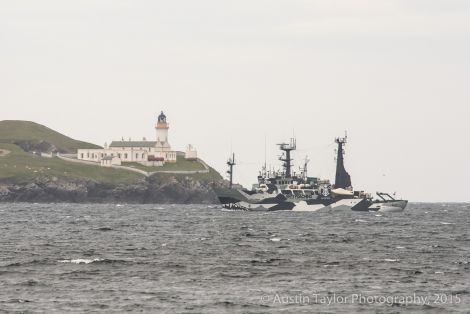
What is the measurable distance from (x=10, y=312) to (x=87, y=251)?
38944 mm

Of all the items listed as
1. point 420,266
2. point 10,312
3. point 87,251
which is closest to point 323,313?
point 10,312

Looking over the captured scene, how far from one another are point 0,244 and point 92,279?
119ft

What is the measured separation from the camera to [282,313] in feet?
170

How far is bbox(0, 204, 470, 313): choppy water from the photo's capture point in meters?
54.8

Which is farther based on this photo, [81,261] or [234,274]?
[81,261]

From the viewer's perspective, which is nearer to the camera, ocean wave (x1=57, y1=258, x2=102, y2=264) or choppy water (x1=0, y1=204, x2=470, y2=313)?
choppy water (x1=0, y1=204, x2=470, y2=313)

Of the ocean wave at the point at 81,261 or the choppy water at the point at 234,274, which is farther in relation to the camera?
the ocean wave at the point at 81,261

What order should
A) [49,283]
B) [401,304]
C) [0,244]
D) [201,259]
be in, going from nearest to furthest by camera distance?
[401,304] < [49,283] < [201,259] < [0,244]

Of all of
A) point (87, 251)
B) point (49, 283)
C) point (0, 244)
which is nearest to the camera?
point (49, 283)

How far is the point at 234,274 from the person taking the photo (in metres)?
69.5

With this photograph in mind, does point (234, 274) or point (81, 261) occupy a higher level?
point (81, 261)

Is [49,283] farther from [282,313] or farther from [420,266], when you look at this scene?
[420,266]

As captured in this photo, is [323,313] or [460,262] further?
[460,262]

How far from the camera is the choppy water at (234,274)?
54.8m
